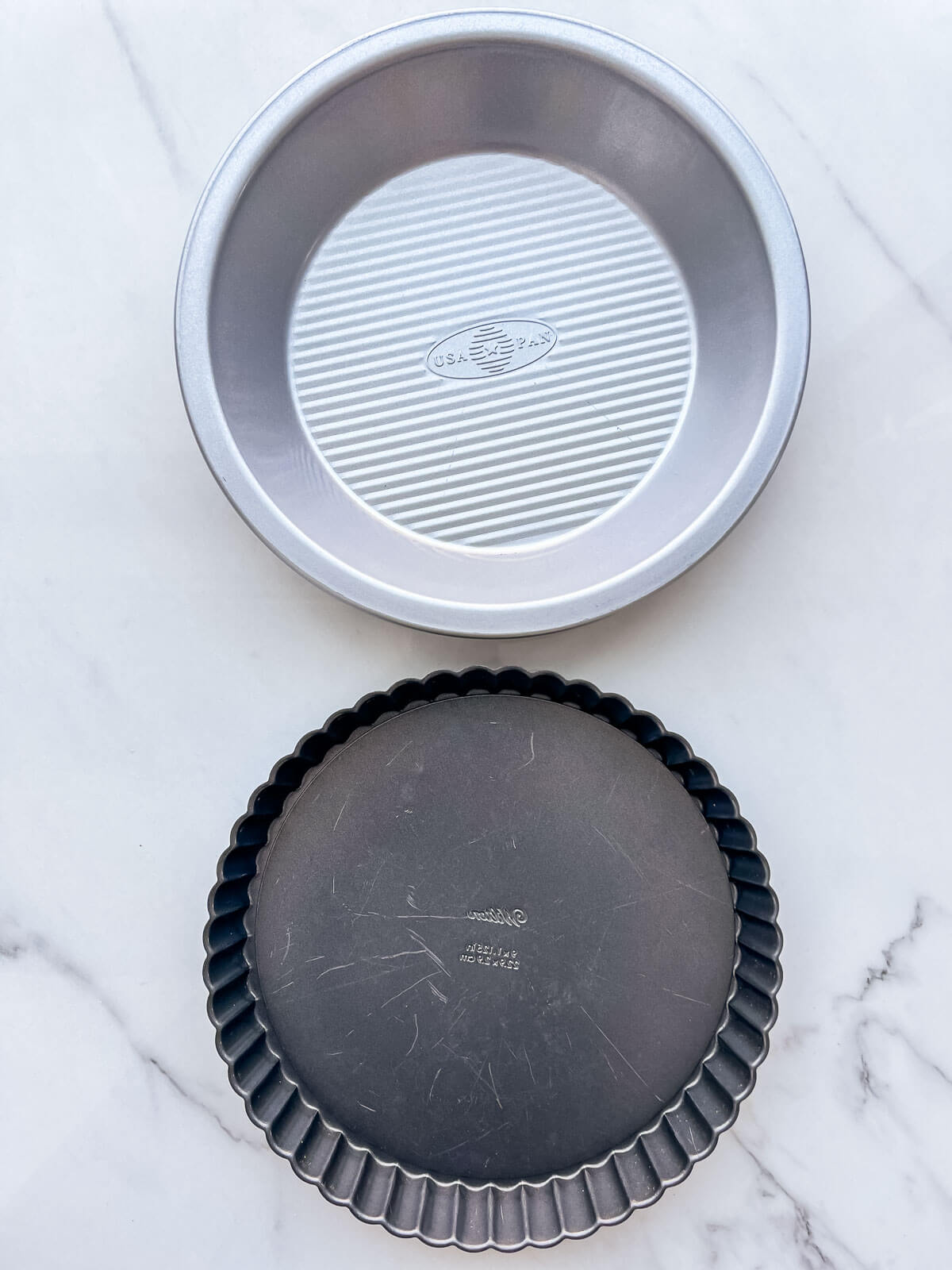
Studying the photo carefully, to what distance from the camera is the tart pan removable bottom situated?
669 mm

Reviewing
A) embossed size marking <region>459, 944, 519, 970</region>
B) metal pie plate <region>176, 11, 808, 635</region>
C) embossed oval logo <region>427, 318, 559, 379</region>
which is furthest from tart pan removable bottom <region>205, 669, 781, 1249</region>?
embossed oval logo <region>427, 318, 559, 379</region>

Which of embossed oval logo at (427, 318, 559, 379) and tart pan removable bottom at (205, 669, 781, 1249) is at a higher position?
embossed oval logo at (427, 318, 559, 379)

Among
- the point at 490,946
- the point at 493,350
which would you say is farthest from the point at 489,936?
the point at 493,350

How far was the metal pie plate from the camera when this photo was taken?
26.4 inches

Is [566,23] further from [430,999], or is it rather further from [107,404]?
[430,999]

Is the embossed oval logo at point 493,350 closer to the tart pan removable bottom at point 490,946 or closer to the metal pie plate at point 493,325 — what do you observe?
the metal pie plate at point 493,325

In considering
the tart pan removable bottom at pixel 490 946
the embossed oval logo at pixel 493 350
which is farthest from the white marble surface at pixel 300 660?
the embossed oval logo at pixel 493 350

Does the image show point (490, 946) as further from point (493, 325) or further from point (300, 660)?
point (493, 325)

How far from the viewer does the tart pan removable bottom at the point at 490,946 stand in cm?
67

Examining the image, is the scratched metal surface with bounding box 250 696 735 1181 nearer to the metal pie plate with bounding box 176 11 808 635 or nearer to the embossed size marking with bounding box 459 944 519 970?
the embossed size marking with bounding box 459 944 519 970

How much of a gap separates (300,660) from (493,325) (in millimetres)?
329

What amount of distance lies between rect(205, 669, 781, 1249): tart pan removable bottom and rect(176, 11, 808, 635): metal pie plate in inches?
5.3

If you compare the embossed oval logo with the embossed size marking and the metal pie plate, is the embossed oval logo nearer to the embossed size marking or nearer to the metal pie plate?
the metal pie plate

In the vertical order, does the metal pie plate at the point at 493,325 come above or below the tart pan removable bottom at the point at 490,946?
above
